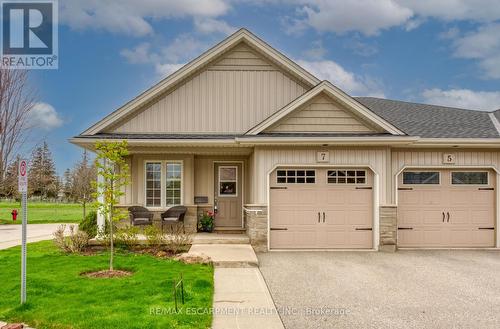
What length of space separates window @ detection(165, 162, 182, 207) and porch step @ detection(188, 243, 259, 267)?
7.28 ft

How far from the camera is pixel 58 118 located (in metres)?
35.0

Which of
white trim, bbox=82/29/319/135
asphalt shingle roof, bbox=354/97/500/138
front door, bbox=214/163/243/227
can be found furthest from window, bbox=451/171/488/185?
front door, bbox=214/163/243/227

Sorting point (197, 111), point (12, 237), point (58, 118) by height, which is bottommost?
point (12, 237)

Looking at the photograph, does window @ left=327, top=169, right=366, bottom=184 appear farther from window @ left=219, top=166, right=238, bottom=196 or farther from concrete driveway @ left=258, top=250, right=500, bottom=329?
window @ left=219, top=166, right=238, bottom=196

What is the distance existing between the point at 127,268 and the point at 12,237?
977 cm

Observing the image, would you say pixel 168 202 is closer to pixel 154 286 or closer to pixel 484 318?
pixel 154 286

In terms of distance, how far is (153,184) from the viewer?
12156mm

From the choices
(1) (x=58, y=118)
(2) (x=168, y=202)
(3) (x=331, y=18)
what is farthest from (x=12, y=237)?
(1) (x=58, y=118)

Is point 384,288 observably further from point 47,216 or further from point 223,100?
point 47,216

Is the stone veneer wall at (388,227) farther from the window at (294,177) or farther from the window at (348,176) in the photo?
the window at (294,177)

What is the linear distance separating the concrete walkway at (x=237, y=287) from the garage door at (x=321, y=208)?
1.31 metres

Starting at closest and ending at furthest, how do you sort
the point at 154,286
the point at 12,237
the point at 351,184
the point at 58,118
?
the point at 154,286 < the point at 351,184 < the point at 12,237 < the point at 58,118

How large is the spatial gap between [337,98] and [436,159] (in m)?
3.54

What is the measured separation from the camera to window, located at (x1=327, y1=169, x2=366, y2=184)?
10742 millimetres
